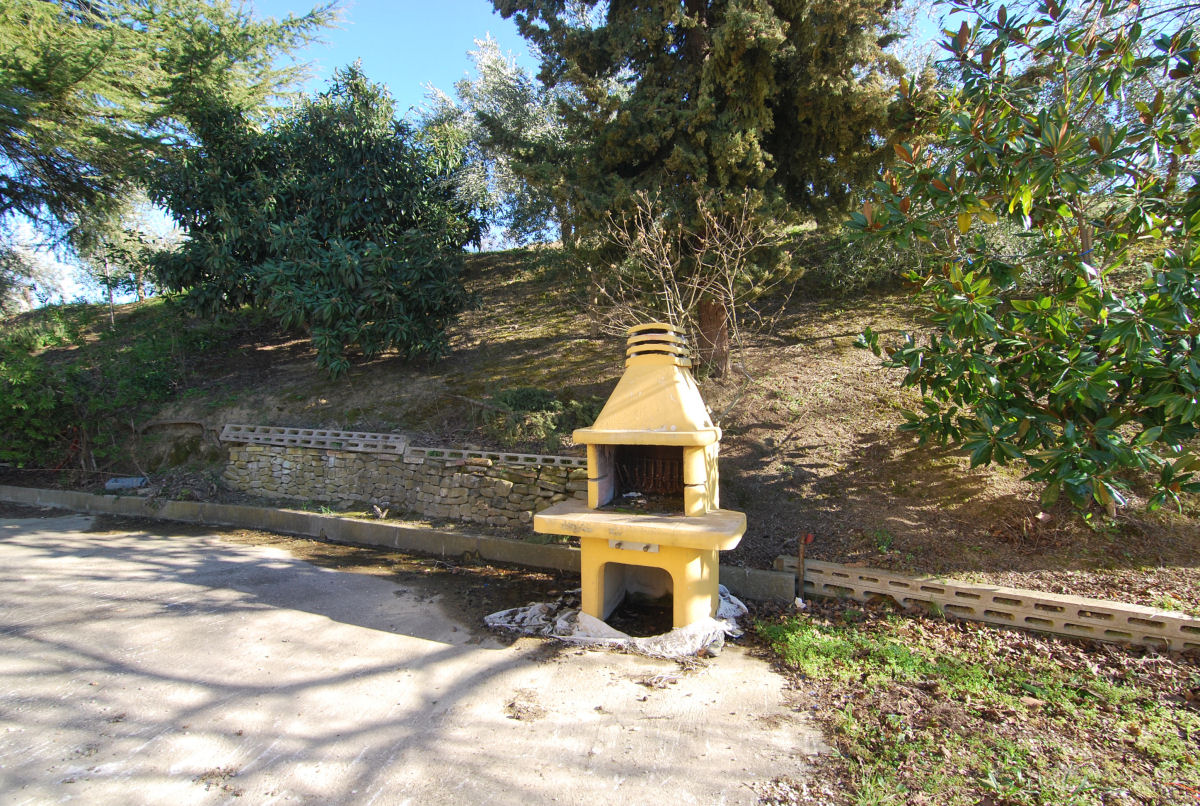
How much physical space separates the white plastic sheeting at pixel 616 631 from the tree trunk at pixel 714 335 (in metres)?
3.67

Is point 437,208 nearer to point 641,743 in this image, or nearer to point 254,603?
point 254,603

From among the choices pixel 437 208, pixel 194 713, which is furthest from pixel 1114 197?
pixel 437 208

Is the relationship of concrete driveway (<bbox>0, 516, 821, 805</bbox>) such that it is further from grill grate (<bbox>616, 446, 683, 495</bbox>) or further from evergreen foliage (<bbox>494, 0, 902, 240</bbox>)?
evergreen foliage (<bbox>494, 0, 902, 240</bbox>)

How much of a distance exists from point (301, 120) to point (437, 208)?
2.72m

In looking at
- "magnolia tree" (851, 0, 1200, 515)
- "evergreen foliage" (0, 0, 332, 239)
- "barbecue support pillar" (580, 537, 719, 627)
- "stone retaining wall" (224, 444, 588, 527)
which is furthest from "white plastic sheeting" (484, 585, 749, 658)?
"evergreen foliage" (0, 0, 332, 239)

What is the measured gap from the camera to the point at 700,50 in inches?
295

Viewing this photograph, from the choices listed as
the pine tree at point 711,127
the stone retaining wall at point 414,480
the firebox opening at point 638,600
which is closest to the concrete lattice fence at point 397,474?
the stone retaining wall at point 414,480

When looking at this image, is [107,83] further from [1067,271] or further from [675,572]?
[1067,271]

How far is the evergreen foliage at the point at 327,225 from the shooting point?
8609 millimetres

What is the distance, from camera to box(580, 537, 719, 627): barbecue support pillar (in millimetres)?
4098

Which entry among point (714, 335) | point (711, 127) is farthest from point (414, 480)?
point (711, 127)

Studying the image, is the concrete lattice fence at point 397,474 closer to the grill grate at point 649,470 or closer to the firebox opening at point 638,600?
the grill grate at point 649,470

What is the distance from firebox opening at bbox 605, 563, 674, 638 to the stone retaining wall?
1361 millimetres

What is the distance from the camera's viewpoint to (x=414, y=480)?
289 inches
